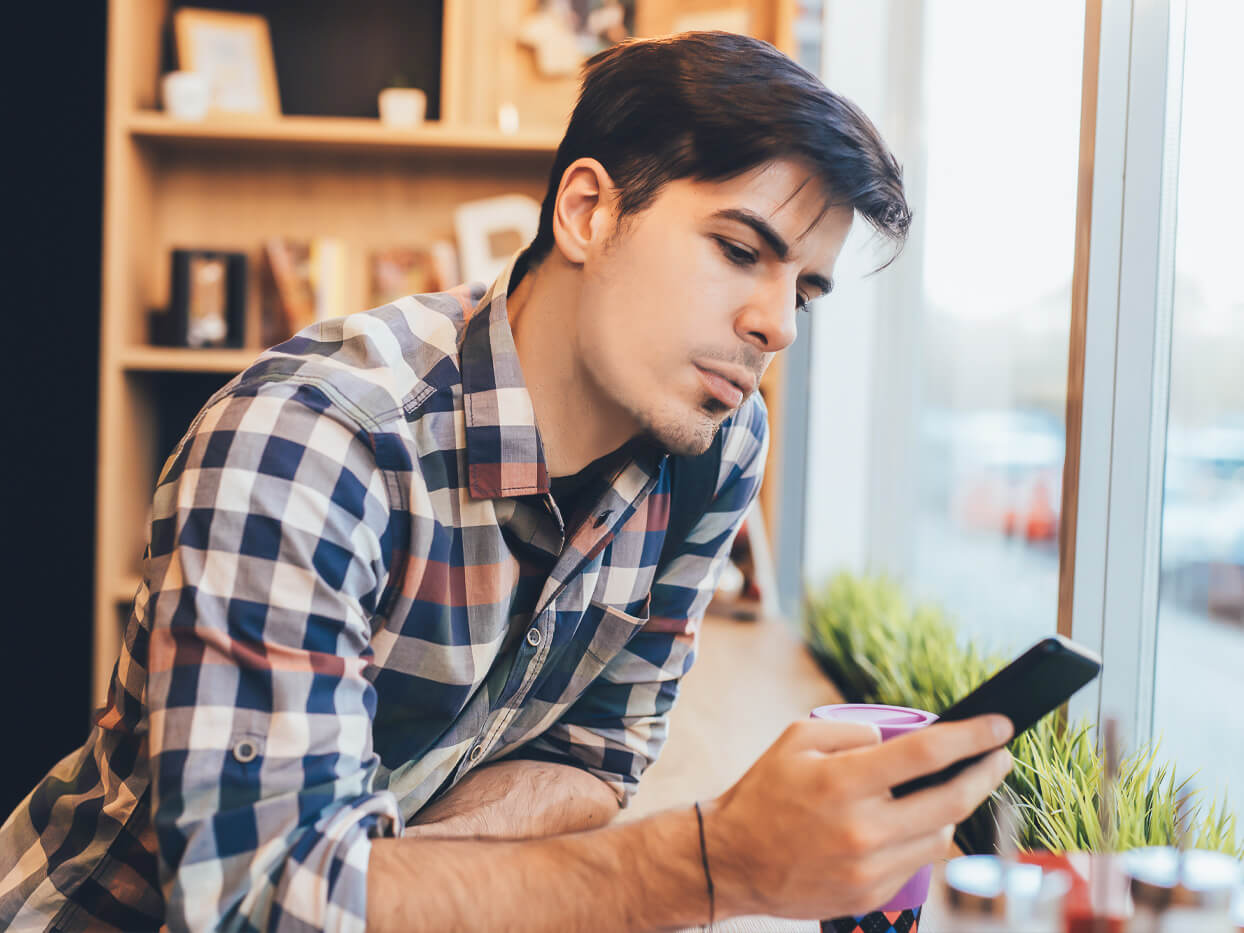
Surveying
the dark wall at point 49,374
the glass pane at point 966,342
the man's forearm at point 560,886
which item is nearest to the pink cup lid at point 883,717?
the man's forearm at point 560,886

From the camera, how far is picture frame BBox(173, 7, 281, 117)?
2268 mm

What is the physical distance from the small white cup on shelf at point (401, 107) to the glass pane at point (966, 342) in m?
0.91

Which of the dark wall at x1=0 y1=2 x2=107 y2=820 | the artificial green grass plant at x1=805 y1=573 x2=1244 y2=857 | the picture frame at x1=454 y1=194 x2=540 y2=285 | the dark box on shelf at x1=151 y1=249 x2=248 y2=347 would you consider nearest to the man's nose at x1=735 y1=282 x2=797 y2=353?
the artificial green grass plant at x1=805 y1=573 x2=1244 y2=857

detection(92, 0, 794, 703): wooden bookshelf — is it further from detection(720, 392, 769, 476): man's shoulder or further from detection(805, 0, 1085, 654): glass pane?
detection(720, 392, 769, 476): man's shoulder

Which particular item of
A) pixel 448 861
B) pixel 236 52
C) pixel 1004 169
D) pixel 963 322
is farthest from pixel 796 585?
pixel 448 861

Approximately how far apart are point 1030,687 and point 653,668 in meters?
0.59

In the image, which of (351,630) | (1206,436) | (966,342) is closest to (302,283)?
(966,342)

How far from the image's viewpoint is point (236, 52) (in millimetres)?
2293

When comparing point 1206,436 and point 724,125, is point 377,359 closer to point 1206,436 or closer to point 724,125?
point 724,125

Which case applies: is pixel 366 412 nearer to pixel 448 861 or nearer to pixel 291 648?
pixel 291 648

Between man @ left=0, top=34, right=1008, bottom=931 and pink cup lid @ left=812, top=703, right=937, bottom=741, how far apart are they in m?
0.06

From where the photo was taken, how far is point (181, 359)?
215 cm

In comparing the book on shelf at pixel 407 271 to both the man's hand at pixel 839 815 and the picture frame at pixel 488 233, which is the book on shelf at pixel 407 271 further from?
the man's hand at pixel 839 815

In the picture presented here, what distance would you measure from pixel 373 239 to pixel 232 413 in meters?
1.77
